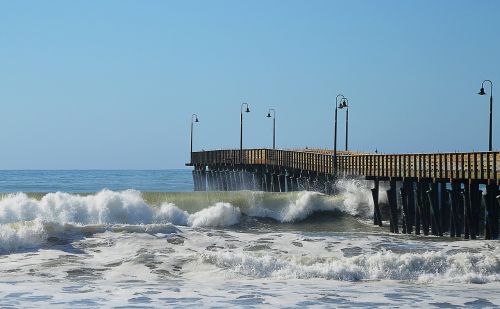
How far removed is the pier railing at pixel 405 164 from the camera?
1473 inches

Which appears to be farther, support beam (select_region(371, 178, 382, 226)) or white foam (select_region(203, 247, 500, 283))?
support beam (select_region(371, 178, 382, 226))

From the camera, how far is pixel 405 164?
142 feet

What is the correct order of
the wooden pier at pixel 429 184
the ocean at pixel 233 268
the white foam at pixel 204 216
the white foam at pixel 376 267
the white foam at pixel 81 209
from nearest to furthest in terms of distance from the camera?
the ocean at pixel 233 268 < the white foam at pixel 376 267 < the wooden pier at pixel 429 184 < the white foam at pixel 81 209 < the white foam at pixel 204 216

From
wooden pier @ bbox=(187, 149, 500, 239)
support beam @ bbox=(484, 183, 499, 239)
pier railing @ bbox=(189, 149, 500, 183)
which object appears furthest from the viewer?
wooden pier @ bbox=(187, 149, 500, 239)

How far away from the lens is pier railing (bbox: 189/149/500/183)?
123 ft

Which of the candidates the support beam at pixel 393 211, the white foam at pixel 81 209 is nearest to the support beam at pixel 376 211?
the support beam at pixel 393 211

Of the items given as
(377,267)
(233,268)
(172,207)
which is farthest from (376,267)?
(172,207)

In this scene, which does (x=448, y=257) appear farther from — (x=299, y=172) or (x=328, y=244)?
(x=299, y=172)

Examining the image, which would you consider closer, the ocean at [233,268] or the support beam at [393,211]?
the ocean at [233,268]

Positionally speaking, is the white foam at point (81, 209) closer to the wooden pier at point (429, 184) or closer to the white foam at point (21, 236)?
the white foam at point (21, 236)

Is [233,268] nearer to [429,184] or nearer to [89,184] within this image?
[429,184]

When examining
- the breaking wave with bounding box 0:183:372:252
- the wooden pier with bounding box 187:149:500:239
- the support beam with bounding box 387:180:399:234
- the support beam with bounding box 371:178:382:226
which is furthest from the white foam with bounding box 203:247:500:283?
the support beam with bounding box 371:178:382:226

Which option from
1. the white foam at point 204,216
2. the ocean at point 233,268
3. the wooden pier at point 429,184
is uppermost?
the wooden pier at point 429,184

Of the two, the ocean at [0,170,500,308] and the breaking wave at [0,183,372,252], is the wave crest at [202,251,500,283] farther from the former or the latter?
the breaking wave at [0,183,372,252]
